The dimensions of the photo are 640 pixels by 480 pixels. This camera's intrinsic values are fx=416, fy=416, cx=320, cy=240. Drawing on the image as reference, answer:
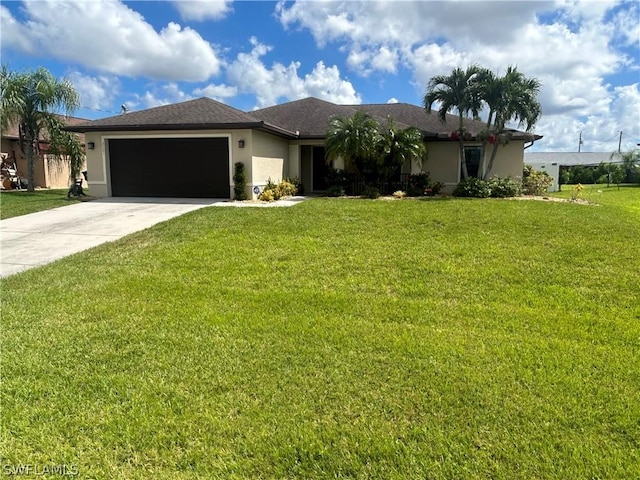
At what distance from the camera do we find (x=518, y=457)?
249 cm

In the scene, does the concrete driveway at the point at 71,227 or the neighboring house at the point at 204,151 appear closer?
the concrete driveway at the point at 71,227

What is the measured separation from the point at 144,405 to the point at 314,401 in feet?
4.07

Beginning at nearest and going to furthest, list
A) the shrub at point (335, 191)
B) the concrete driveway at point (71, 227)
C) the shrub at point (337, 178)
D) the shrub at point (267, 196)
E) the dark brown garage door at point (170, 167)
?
the concrete driveway at point (71, 227)
the shrub at point (267, 196)
the dark brown garage door at point (170, 167)
the shrub at point (335, 191)
the shrub at point (337, 178)

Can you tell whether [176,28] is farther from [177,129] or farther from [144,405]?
[144,405]

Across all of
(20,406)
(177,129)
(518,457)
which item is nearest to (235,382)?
(20,406)

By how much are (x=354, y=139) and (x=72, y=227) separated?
364 inches

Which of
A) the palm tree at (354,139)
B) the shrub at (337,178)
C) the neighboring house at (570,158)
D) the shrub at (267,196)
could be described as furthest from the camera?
the neighboring house at (570,158)

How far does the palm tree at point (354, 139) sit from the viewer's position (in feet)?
48.8

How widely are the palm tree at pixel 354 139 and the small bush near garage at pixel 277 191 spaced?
A: 2.11 meters

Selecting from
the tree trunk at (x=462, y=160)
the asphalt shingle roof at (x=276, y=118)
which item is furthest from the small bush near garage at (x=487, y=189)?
the asphalt shingle roof at (x=276, y=118)

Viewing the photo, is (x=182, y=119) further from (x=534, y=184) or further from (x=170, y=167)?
(x=534, y=184)

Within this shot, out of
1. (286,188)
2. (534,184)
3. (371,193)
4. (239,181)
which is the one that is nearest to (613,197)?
(534,184)

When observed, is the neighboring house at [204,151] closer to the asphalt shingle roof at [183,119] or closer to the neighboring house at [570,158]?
the asphalt shingle roof at [183,119]

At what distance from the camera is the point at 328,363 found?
142 inches
